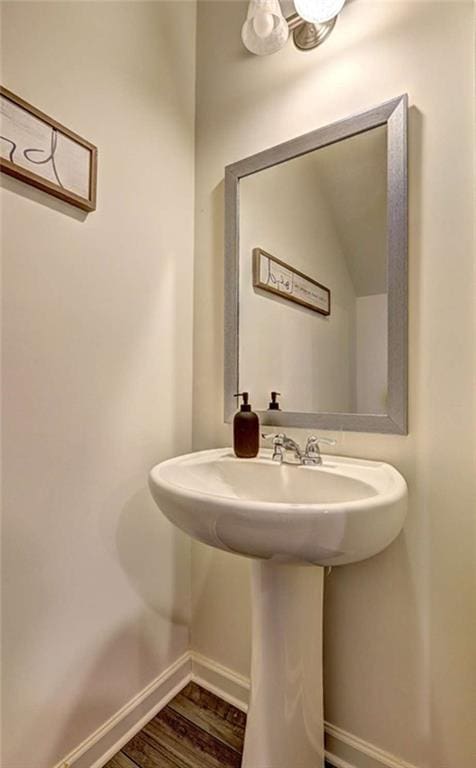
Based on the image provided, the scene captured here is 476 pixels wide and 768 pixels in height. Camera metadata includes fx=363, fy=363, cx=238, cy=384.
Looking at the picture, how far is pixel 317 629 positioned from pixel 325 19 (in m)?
1.57

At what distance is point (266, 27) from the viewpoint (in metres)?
1.04

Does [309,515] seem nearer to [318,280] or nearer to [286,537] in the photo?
[286,537]

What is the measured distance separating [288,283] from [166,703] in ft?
4.58

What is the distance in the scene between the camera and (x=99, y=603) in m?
0.98

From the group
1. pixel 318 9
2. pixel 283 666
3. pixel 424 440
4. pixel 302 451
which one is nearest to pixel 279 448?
pixel 302 451

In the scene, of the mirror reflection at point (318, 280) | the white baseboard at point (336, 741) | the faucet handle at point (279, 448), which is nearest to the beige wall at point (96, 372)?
the white baseboard at point (336, 741)

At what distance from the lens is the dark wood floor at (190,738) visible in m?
0.98

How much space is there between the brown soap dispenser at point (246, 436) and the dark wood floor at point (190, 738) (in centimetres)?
81

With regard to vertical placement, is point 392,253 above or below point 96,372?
above

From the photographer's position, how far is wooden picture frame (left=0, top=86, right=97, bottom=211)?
767mm

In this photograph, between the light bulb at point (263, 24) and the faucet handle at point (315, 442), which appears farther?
the light bulb at point (263, 24)

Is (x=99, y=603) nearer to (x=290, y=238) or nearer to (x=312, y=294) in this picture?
(x=312, y=294)

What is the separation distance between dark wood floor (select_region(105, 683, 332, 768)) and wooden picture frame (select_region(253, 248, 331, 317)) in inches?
49.6

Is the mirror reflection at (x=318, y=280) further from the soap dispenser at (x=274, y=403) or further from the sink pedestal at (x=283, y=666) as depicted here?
the sink pedestal at (x=283, y=666)
